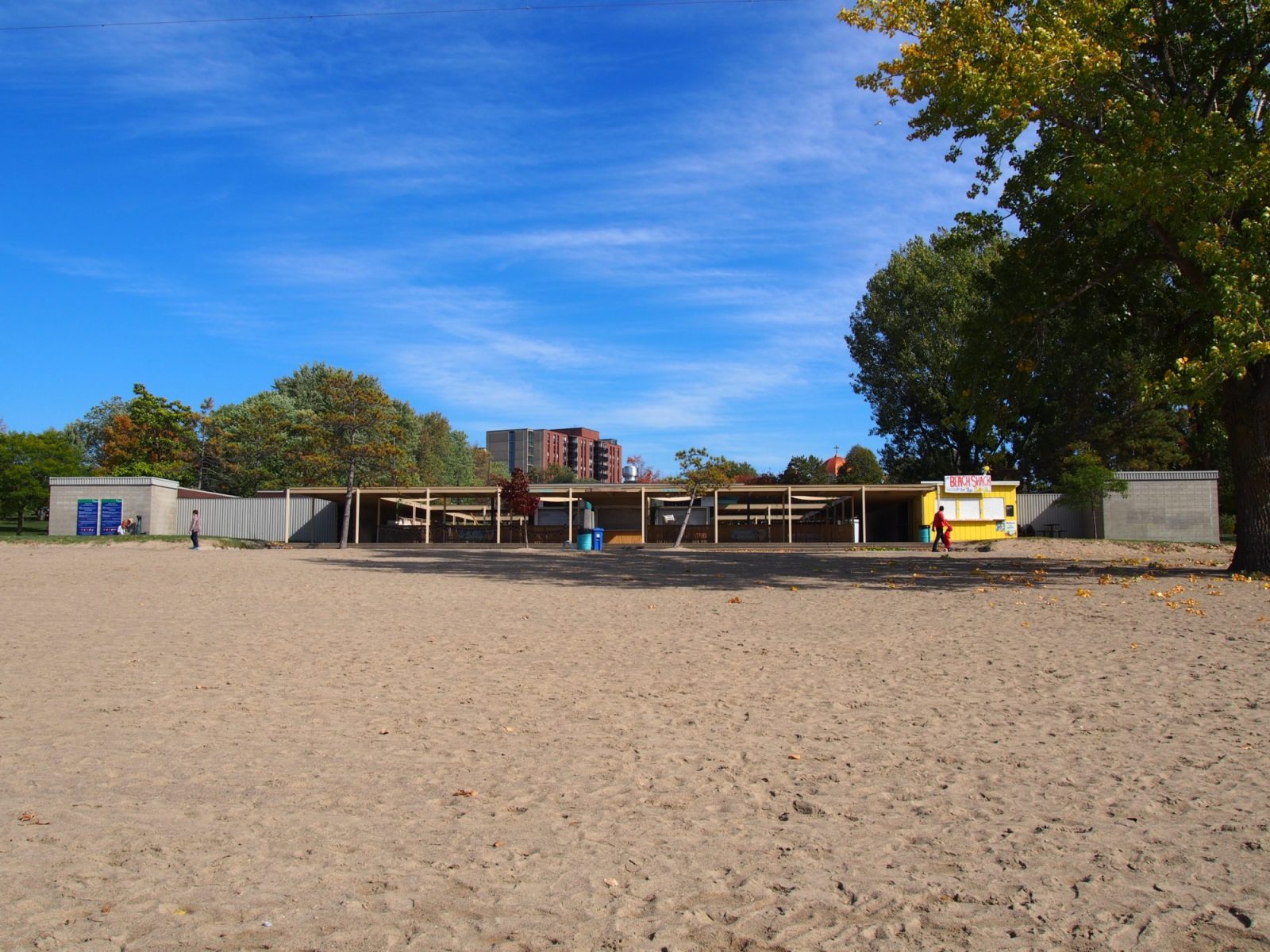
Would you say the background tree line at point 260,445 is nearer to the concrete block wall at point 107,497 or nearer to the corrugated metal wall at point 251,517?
the corrugated metal wall at point 251,517

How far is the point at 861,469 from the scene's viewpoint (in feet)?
279

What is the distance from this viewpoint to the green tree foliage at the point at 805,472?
7220 cm

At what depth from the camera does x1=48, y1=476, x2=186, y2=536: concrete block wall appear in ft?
131

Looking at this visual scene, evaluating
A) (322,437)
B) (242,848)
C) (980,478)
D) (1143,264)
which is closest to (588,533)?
(322,437)

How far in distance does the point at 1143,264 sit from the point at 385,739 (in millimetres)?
17954

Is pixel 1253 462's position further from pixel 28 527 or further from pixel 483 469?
pixel 483 469

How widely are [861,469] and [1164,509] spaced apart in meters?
45.9

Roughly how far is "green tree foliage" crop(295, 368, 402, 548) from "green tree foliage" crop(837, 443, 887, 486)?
32.9 m

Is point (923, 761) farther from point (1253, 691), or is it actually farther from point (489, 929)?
point (1253, 691)

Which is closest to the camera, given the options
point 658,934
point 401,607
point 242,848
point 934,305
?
point 658,934

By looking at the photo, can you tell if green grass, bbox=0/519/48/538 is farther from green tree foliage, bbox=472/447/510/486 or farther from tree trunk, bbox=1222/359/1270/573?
tree trunk, bbox=1222/359/1270/573

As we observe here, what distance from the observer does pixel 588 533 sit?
34.8 m

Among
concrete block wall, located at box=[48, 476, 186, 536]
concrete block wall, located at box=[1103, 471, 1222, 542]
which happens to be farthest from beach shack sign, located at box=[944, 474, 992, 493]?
concrete block wall, located at box=[48, 476, 186, 536]

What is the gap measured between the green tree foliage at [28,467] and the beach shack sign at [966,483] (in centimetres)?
4630
